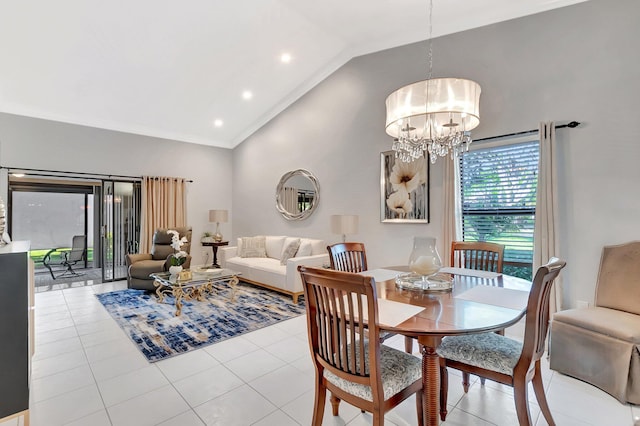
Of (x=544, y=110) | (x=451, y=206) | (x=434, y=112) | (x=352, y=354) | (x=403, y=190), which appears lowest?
(x=352, y=354)

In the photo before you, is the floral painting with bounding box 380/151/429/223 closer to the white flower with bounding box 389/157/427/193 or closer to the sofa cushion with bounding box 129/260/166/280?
the white flower with bounding box 389/157/427/193

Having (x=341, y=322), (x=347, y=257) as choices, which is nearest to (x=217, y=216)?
(x=347, y=257)

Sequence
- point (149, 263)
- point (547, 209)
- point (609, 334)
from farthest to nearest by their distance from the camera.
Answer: point (149, 263) < point (547, 209) < point (609, 334)

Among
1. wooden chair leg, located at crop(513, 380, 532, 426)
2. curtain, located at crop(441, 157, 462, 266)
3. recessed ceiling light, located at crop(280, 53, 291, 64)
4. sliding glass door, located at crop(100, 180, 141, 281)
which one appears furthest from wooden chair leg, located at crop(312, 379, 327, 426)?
sliding glass door, located at crop(100, 180, 141, 281)

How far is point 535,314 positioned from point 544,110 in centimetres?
259

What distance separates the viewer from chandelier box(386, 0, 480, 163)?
2.28m

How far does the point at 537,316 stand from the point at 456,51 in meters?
3.39

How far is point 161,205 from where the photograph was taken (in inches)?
242

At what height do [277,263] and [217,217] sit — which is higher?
[217,217]

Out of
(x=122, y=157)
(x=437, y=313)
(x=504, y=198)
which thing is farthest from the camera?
(x=122, y=157)

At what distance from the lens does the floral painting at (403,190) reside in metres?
3.95

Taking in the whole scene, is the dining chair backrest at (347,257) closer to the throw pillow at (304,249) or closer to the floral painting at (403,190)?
the floral painting at (403,190)

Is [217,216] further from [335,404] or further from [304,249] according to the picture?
[335,404]

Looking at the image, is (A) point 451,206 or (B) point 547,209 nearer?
(B) point 547,209
